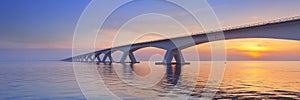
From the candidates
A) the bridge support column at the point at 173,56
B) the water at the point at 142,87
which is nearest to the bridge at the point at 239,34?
the bridge support column at the point at 173,56

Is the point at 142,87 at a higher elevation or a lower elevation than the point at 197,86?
higher

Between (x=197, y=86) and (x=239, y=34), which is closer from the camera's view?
(x=197, y=86)

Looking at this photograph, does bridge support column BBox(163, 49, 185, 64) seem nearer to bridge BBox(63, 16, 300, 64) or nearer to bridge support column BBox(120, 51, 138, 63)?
bridge BBox(63, 16, 300, 64)

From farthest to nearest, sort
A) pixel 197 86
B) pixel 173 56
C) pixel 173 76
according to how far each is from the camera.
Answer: pixel 173 56, pixel 173 76, pixel 197 86

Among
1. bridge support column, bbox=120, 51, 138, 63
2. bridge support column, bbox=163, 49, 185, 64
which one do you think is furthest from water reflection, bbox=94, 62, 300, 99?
bridge support column, bbox=120, 51, 138, 63

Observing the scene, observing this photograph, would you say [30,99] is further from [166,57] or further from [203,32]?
[166,57]

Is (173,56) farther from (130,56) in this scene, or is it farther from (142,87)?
(142,87)

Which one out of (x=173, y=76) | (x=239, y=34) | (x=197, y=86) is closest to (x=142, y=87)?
(x=197, y=86)

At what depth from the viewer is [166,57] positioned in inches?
4535

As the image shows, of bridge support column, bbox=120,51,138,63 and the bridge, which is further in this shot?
bridge support column, bbox=120,51,138,63

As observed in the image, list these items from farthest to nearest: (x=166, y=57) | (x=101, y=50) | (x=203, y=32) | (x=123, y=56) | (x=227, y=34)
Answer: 1. (x=101, y=50)
2. (x=123, y=56)
3. (x=166, y=57)
4. (x=203, y=32)
5. (x=227, y=34)

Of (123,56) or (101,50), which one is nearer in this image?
(123,56)

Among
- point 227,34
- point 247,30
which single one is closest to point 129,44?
point 227,34

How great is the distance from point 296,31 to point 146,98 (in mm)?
41734
